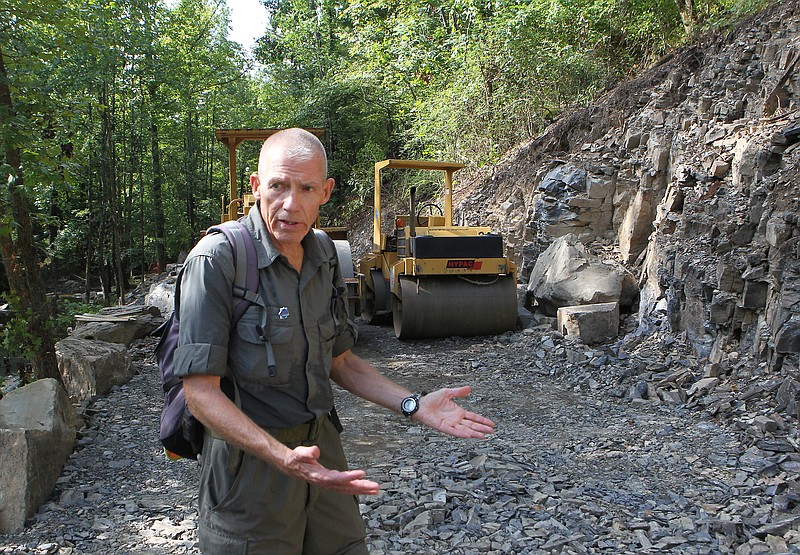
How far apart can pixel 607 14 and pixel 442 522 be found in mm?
13554

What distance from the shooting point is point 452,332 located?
389 inches

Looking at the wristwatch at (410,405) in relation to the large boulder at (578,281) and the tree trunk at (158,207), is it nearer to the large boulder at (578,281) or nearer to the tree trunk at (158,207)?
the large boulder at (578,281)

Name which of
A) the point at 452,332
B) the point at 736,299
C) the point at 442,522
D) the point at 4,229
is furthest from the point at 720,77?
the point at 4,229

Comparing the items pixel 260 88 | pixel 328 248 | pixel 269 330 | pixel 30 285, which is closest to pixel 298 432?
pixel 269 330

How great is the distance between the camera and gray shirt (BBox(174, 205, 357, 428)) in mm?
1761

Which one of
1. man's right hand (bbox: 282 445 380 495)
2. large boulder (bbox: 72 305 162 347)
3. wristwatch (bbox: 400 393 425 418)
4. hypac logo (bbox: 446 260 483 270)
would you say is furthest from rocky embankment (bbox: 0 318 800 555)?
hypac logo (bbox: 446 260 483 270)

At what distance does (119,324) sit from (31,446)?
15.9 ft

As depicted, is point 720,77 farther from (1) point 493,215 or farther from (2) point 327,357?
(2) point 327,357

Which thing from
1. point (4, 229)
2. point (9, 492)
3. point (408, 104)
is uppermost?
point (408, 104)

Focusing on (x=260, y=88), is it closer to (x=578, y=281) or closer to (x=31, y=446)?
(x=578, y=281)

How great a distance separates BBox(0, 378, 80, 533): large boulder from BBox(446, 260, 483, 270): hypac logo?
5.68 metres

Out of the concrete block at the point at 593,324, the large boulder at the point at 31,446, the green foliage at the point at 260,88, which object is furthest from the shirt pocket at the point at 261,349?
the concrete block at the point at 593,324

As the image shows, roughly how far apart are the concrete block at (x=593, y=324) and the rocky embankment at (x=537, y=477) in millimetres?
1435

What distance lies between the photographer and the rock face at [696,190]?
22.0 ft
